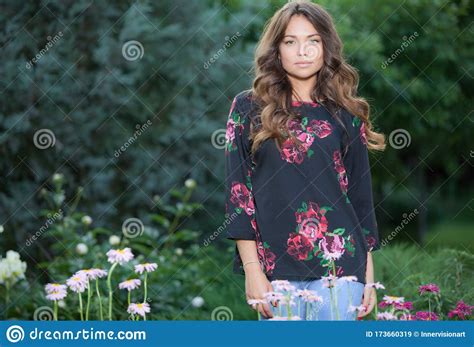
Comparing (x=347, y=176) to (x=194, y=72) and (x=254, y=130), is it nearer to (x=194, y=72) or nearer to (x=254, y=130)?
(x=254, y=130)

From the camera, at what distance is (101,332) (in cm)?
331

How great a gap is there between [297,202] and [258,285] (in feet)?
1.03

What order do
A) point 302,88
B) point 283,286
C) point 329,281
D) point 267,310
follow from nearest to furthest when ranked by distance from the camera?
1. point 283,286
2. point 329,281
3. point 267,310
4. point 302,88

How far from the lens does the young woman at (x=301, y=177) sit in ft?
9.95

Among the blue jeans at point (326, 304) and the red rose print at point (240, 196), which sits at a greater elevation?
the red rose print at point (240, 196)

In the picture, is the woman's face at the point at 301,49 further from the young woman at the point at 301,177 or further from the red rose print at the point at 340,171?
the red rose print at the point at 340,171

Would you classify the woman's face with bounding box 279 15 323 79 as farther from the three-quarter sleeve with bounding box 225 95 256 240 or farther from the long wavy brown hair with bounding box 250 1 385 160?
the three-quarter sleeve with bounding box 225 95 256 240

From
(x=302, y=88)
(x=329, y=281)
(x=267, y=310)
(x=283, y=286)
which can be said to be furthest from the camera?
(x=302, y=88)

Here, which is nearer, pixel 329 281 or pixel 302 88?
pixel 329 281

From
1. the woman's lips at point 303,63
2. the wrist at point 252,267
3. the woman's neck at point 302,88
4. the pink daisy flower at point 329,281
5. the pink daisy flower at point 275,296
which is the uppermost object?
the woman's lips at point 303,63

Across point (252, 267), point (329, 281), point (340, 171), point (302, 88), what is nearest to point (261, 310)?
point (252, 267)

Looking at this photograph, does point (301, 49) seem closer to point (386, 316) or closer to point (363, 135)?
point (363, 135)

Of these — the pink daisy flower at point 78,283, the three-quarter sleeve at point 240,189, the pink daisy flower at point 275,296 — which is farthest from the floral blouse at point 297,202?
the pink daisy flower at point 78,283

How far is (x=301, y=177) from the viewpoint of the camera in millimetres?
3037
